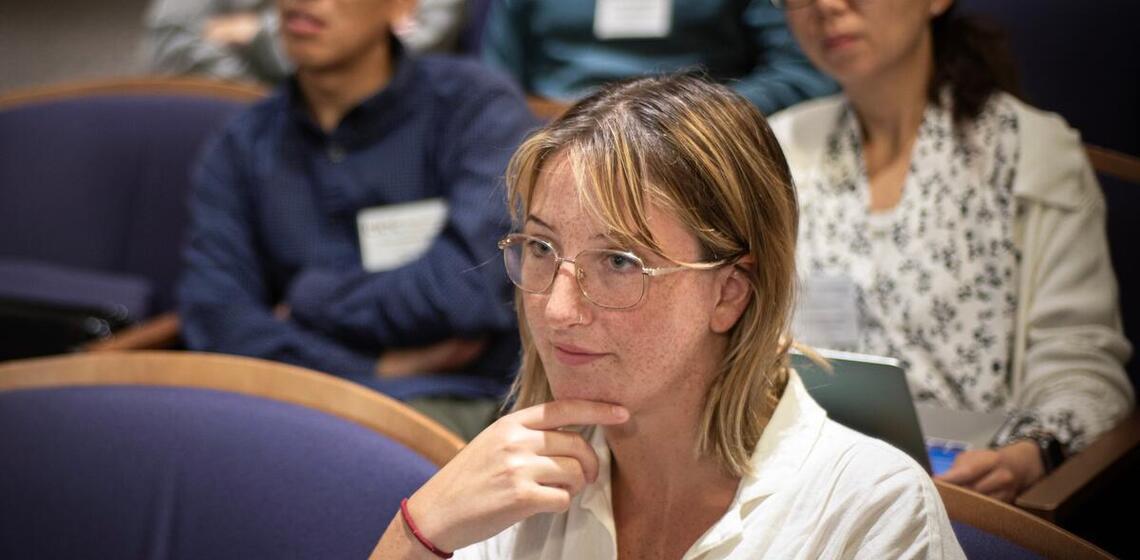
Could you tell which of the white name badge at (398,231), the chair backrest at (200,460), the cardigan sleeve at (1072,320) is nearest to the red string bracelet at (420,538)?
the chair backrest at (200,460)

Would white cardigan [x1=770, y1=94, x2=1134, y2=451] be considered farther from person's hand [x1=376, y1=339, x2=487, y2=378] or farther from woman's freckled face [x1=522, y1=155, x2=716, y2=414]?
person's hand [x1=376, y1=339, x2=487, y2=378]

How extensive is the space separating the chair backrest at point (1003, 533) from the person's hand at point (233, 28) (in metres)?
2.43

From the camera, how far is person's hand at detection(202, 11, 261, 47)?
10.1 ft

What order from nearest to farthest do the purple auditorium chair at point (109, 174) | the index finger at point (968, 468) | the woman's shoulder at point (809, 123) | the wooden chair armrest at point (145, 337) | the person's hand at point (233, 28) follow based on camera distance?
the index finger at point (968, 468)
the woman's shoulder at point (809, 123)
the wooden chair armrest at point (145, 337)
the purple auditorium chair at point (109, 174)
the person's hand at point (233, 28)

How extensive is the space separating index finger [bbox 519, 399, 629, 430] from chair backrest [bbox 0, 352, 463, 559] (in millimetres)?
181

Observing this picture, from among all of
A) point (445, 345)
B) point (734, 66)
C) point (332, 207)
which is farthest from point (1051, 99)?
point (332, 207)

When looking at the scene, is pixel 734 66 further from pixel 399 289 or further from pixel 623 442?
pixel 623 442

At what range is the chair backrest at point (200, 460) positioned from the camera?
1261mm

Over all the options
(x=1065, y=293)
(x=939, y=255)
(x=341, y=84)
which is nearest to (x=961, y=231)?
(x=939, y=255)

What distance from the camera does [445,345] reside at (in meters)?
2.01

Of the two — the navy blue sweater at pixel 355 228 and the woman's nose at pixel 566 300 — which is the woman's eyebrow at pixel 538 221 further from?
the navy blue sweater at pixel 355 228

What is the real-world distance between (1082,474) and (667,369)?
1.88 feet

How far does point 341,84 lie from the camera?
2113mm

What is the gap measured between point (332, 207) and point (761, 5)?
815 mm
